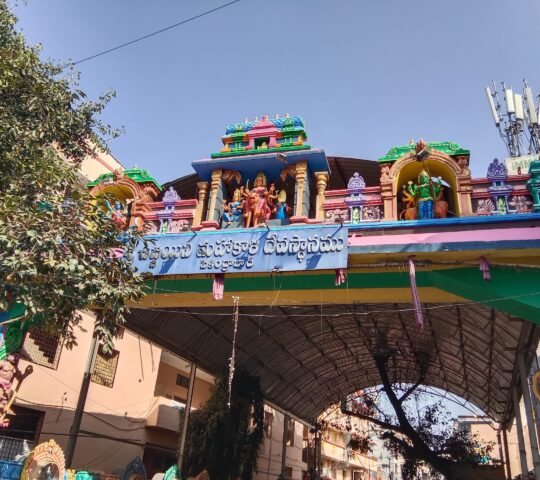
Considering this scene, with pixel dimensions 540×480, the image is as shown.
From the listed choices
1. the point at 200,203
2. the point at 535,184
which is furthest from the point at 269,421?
the point at 535,184

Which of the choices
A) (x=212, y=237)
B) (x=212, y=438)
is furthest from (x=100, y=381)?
(x=212, y=237)

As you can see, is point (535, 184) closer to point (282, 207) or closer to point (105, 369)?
point (282, 207)

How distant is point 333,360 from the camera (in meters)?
20.0

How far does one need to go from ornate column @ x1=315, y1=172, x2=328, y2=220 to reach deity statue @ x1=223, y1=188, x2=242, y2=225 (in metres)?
1.41

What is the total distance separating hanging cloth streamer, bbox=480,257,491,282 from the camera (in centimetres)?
684

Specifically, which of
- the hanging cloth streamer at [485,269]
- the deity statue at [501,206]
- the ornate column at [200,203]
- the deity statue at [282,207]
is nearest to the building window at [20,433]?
the ornate column at [200,203]

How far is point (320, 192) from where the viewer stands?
8.49 meters

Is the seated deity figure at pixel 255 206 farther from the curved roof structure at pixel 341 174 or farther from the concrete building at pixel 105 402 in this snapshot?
the concrete building at pixel 105 402

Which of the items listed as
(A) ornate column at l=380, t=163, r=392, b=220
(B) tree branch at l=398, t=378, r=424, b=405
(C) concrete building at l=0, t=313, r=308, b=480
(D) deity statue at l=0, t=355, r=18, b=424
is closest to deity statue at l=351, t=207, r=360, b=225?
(A) ornate column at l=380, t=163, r=392, b=220

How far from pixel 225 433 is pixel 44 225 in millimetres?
9571

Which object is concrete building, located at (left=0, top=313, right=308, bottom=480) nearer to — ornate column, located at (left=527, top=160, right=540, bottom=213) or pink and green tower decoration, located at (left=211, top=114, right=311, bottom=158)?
pink and green tower decoration, located at (left=211, top=114, right=311, bottom=158)

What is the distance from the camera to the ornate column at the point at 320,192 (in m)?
8.27

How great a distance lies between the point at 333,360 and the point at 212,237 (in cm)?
1325

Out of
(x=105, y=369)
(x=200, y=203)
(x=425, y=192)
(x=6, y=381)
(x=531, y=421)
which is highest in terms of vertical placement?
(x=200, y=203)
